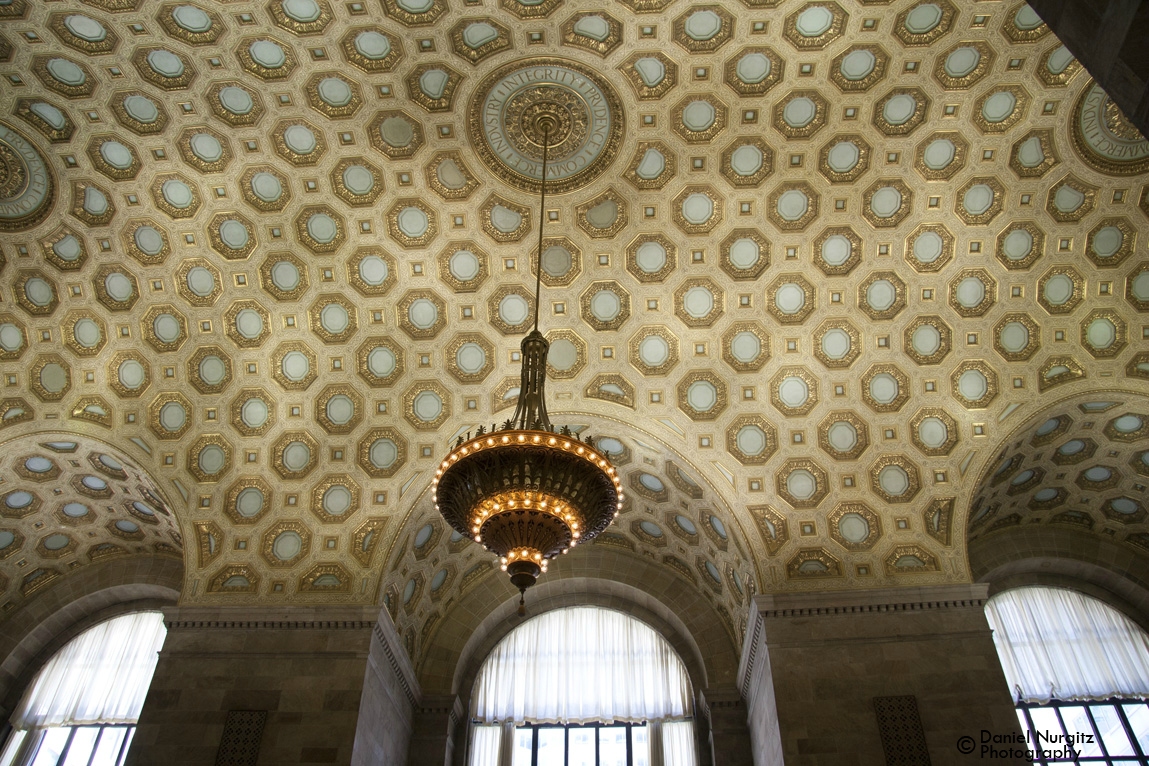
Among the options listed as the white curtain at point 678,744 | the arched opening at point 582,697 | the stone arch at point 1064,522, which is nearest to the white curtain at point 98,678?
the arched opening at point 582,697

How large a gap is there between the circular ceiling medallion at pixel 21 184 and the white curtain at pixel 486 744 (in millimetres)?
11161

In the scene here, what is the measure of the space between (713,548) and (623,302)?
15.3ft

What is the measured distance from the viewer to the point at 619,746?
1398 cm

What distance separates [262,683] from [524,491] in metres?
6.18

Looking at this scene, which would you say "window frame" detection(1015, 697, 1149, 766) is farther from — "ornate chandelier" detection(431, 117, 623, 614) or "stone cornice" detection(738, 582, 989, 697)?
"ornate chandelier" detection(431, 117, 623, 614)


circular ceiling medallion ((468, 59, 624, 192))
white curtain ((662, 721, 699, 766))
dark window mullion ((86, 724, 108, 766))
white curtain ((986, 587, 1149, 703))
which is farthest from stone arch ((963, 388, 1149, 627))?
dark window mullion ((86, 724, 108, 766))

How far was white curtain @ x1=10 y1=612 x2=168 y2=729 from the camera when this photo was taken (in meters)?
14.4

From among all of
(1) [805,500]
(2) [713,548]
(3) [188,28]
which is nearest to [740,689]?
(2) [713,548]

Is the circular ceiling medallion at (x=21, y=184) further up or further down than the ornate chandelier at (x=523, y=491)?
further up

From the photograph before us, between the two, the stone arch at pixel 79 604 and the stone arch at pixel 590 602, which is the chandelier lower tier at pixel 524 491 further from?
the stone arch at pixel 79 604

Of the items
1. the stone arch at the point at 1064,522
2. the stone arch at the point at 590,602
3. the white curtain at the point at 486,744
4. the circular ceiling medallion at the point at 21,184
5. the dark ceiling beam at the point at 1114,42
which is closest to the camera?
the dark ceiling beam at the point at 1114,42

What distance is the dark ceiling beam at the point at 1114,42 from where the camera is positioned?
3.02 m

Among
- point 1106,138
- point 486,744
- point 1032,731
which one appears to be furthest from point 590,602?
point 1106,138

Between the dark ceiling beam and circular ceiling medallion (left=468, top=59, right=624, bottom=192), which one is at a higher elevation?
circular ceiling medallion (left=468, top=59, right=624, bottom=192)
